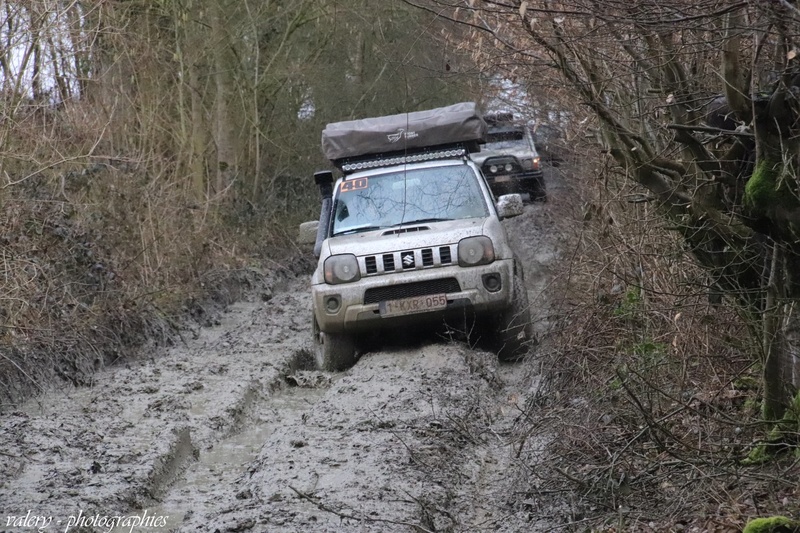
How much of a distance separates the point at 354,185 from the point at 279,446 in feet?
13.9

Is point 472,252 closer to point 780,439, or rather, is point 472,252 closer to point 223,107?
point 780,439

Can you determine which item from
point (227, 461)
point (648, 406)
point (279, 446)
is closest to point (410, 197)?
point (227, 461)

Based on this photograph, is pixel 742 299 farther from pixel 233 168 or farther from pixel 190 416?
pixel 233 168

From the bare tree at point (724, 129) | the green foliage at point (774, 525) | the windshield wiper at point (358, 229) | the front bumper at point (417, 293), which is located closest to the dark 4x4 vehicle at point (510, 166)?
the windshield wiper at point (358, 229)

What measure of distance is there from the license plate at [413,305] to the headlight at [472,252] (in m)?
0.39

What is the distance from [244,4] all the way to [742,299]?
1529 centimetres

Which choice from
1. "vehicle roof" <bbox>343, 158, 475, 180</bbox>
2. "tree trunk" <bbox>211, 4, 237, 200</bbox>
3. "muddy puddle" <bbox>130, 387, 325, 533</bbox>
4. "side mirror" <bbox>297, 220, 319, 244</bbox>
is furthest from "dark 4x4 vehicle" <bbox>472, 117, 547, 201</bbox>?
"muddy puddle" <bbox>130, 387, 325, 533</bbox>

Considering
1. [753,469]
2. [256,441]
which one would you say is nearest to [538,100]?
[256,441]

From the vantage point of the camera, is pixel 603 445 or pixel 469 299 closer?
pixel 603 445

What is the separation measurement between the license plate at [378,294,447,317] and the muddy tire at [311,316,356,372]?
708mm

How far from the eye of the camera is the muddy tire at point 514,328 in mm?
9836

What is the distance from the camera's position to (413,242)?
9602mm

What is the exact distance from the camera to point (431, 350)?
9.82 metres

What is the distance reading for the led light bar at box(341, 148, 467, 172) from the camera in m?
10.8
